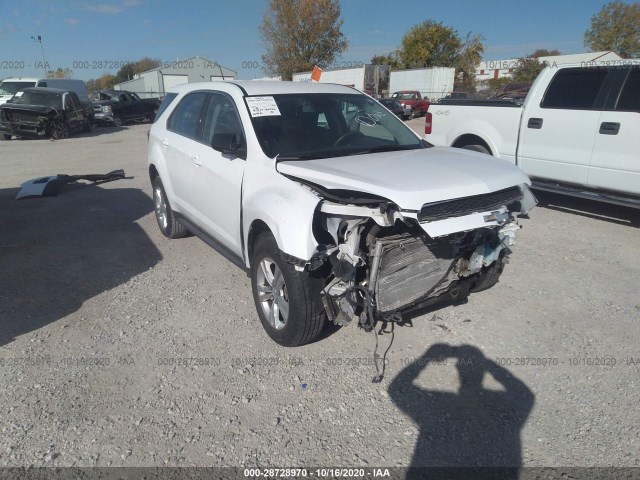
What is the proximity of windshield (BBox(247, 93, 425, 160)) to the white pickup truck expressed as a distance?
314cm

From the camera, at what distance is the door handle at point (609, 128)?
584 centimetres

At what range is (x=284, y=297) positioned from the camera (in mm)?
3395

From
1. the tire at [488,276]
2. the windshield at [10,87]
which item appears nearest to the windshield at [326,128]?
the tire at [488,276]

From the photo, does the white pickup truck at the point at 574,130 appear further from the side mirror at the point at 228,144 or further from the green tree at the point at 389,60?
the green tree at the point at 389,60

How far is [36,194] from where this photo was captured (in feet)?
26.8

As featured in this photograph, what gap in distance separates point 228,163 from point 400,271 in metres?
1.75

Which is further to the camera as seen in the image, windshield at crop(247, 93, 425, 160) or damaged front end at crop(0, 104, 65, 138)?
damaged front end at crop(0, 104, 65, 138)

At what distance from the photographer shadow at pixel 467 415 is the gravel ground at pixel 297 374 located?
1 cm

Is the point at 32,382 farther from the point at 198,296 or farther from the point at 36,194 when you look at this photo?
the point at 36,194

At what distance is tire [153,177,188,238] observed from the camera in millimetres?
5668

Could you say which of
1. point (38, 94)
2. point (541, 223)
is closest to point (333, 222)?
point (541, 223)

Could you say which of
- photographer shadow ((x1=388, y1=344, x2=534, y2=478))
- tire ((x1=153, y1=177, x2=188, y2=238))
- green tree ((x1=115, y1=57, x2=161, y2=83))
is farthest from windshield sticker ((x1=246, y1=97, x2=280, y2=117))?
A: green tree ((x1=115, y1=57, x2=161, y2=83))

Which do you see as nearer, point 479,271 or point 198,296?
point 479,271

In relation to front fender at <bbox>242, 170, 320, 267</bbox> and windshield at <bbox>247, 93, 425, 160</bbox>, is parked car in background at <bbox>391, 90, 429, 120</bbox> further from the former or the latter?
front fender at <bbox>242, 170, 320, 267</bbox>
